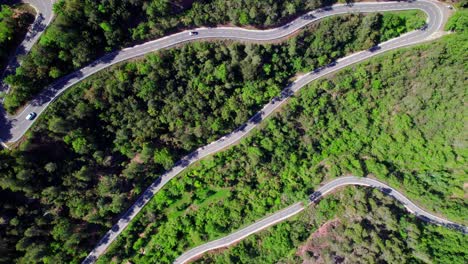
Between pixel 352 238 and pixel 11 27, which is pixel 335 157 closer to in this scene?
pixel 352 238

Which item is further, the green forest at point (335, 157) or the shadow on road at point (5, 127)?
the green forest at point (335, 157)

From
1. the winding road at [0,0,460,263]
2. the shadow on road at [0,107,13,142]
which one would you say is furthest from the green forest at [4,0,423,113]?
the shadow on road at [0,107,13,142]

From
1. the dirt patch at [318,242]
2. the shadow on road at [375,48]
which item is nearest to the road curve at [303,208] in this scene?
the dirt patch at [318,242]

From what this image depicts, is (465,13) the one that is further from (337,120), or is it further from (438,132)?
(337,120)

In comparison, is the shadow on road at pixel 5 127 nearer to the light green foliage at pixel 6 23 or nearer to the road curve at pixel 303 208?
the light green foliage at pixel 6 23

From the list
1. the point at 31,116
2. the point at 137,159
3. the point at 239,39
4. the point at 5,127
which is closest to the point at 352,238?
the point at 239,39

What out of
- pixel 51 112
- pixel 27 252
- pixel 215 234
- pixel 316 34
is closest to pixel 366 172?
pixel 316 34
